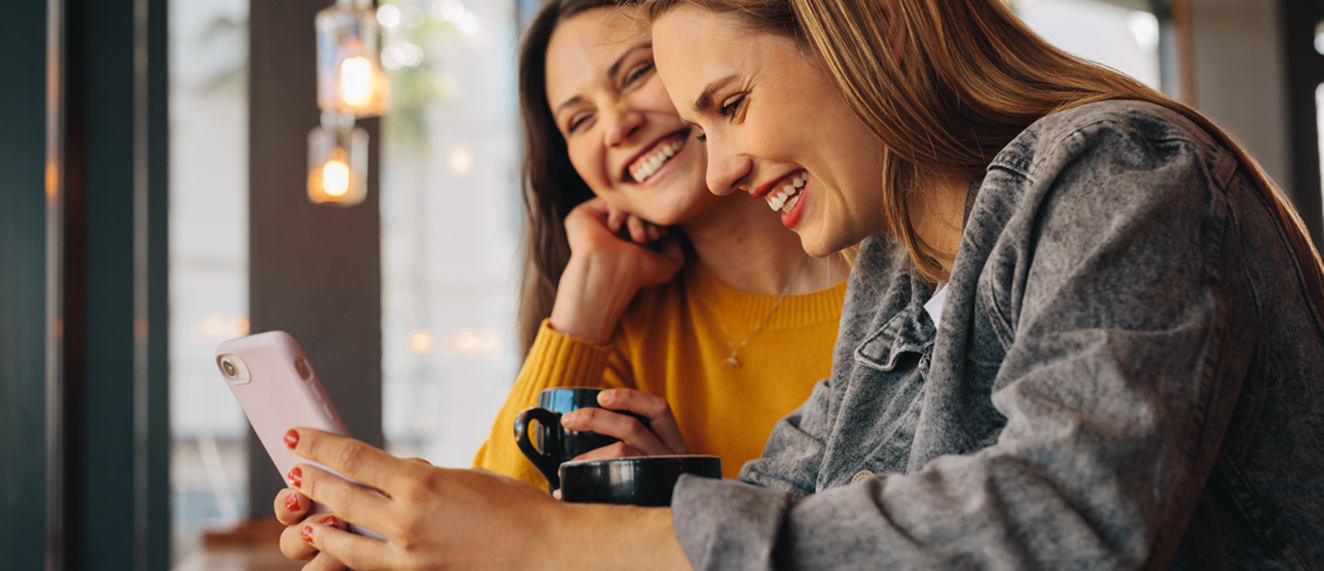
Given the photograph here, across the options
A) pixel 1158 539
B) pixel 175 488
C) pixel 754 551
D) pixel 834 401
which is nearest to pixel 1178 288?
pixel 1158 539

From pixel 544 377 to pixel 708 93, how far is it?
0.61m

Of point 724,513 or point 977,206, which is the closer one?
point 724,513

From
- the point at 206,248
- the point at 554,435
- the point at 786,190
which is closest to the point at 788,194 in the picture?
the point at 786,190

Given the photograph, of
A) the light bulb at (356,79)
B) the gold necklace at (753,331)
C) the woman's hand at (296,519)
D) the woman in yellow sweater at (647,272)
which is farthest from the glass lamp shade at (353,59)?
the woman's hand at (296,519)

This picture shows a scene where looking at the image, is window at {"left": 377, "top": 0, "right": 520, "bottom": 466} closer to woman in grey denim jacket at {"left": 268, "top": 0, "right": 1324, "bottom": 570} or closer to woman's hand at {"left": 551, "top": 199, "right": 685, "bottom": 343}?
woman's hand at {"left": 551, "top": 199, "right": 685, "bottom": 343}

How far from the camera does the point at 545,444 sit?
38.3 inches

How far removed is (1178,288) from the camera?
1.71 feet

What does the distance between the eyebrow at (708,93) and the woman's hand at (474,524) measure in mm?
496

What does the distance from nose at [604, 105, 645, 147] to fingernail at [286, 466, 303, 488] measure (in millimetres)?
839

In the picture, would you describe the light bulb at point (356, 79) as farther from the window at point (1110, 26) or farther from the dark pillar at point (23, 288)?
the window at point (1110, 26)

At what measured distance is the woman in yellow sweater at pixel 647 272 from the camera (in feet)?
4.68

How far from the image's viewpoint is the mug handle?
0.91m

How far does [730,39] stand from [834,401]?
1.30 ft

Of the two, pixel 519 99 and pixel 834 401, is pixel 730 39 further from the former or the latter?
pixel 519 99
